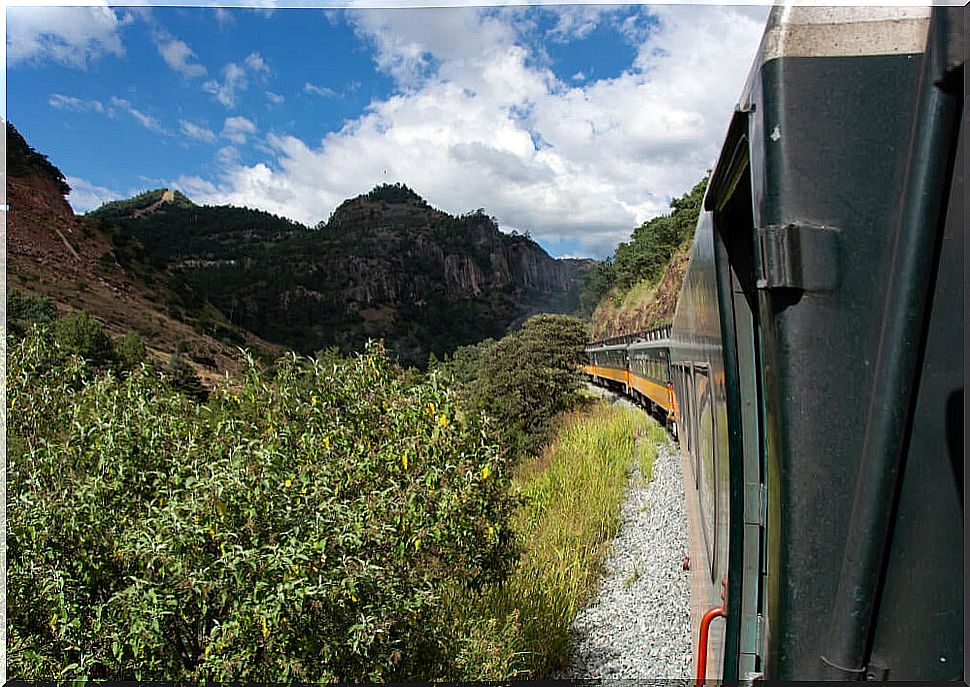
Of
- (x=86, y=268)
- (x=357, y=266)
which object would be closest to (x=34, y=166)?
(x=86, y=268)

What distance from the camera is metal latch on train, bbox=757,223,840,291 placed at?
1.18 metres

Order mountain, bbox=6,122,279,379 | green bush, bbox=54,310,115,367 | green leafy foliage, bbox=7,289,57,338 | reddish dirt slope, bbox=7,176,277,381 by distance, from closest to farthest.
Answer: green leafy foliage, bbox=7,289,57,338
green bush, bbox=54,310,115,367
reddish dirt slope, bbox=7,176,277,381
mountain, bbox=6,122,279,379

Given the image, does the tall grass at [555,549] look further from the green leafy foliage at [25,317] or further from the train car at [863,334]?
the train car at [863,334]

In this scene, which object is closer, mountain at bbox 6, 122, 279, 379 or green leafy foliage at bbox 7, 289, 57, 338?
green leafy foliage at bbox 7, 289, 57, 338

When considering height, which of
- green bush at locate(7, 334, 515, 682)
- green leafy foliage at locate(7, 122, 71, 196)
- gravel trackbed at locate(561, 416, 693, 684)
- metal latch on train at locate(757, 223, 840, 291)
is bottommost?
gravel trackbed at locate(561, 416, 693, 684)

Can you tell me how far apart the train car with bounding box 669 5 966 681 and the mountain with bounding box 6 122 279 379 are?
109 feet

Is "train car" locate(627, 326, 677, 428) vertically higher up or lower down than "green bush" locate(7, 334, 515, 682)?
higher up

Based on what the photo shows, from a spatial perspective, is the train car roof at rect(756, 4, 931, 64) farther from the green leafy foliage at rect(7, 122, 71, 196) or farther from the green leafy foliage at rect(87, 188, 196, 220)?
the green leafy foliage at rect(87, 188, 196, 220)

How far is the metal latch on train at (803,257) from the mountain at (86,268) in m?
33.3

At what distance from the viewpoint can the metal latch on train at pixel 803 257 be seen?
1177 millimetres

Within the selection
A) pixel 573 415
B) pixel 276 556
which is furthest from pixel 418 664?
pixel 573 415

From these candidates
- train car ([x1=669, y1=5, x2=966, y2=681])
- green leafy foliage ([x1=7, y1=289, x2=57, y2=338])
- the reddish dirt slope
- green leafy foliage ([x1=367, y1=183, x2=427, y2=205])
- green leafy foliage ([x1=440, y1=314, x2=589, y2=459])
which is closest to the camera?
train car ([x1=669, y1=5, x2=966, y2=681])

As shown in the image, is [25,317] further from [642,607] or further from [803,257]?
[803,257]

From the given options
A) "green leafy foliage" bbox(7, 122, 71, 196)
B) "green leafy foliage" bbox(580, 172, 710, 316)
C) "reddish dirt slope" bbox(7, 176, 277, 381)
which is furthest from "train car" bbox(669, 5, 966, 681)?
"green leafy foliage" bbox(7, 122, 71, 196)
